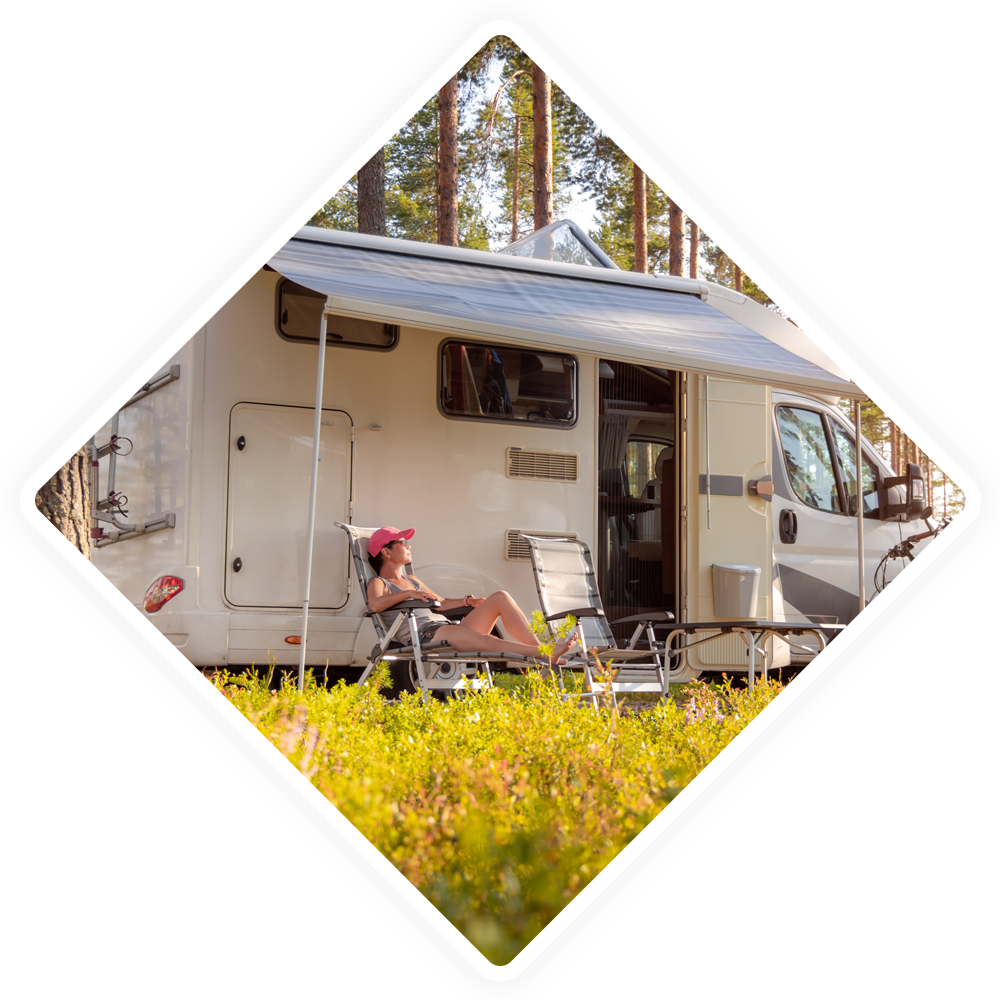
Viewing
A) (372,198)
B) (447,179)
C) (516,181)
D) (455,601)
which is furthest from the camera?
(516,181)

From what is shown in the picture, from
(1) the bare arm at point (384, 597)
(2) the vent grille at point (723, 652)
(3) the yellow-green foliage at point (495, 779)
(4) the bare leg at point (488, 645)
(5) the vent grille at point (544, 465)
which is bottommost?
(2) the vent grille at point (723, 652)

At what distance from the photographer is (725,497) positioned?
6.09 m

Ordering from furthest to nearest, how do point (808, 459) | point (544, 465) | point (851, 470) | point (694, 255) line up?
point (694, 255), point (851, 470), point (808, 459), point (544, 465)

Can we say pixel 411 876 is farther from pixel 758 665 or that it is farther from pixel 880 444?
pixel 880 444

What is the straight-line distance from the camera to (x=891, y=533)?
271 inches

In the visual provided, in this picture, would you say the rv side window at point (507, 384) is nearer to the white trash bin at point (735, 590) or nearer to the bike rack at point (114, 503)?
the white trash bin at point (735, 590)

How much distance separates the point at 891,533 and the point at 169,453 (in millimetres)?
4553

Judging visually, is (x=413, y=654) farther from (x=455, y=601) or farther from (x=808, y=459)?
(x=808, y=459)

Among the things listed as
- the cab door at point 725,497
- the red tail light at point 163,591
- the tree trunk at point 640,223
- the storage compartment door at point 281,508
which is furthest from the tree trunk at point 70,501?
the tree trunk at point 640,223

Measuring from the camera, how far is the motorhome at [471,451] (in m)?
4.97

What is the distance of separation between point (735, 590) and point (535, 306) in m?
2.00

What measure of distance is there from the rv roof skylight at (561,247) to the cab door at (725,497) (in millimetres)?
1153

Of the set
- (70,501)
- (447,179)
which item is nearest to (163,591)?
(70,501)

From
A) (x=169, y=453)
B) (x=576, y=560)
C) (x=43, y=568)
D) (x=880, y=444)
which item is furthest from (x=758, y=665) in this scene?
(x=880, y=444)
